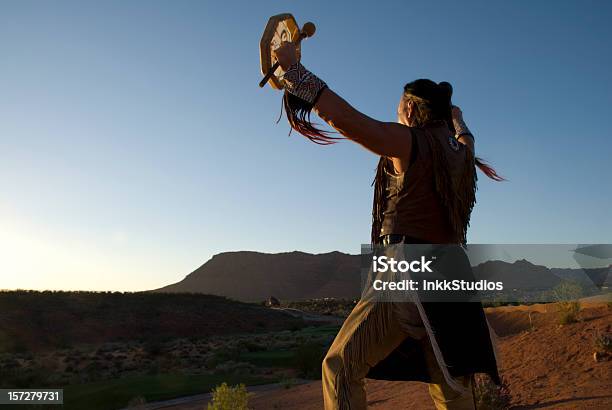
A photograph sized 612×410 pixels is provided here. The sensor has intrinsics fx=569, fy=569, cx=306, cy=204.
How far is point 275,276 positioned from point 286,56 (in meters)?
138

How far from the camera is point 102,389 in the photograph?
1591 centimetres

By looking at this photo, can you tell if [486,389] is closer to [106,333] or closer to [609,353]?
[609,353]

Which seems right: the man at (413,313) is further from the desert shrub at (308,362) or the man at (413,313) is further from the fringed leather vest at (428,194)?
the desert shrub at (308,362)

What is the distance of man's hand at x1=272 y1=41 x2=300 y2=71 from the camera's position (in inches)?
93.9

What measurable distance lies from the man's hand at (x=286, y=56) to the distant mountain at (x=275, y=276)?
119m

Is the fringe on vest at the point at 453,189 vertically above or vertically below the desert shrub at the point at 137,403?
above

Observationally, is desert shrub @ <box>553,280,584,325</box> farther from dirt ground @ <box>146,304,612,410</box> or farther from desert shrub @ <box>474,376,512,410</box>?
desert shrub @ <box>474,376,512,410</box>

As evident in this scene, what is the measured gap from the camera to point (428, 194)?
255cm

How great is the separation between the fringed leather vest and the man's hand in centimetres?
61

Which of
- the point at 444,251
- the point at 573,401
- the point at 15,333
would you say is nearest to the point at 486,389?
the point at 573,401

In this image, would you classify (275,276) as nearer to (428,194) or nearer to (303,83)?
(428,194)

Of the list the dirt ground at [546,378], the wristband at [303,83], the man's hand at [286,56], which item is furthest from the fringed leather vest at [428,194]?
the dirt ground at [546,378]

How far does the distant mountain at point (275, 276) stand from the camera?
128m

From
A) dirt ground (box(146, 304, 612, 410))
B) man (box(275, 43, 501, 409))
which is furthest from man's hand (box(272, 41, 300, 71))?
dirt ground (box(146, 304, 612, 410))
